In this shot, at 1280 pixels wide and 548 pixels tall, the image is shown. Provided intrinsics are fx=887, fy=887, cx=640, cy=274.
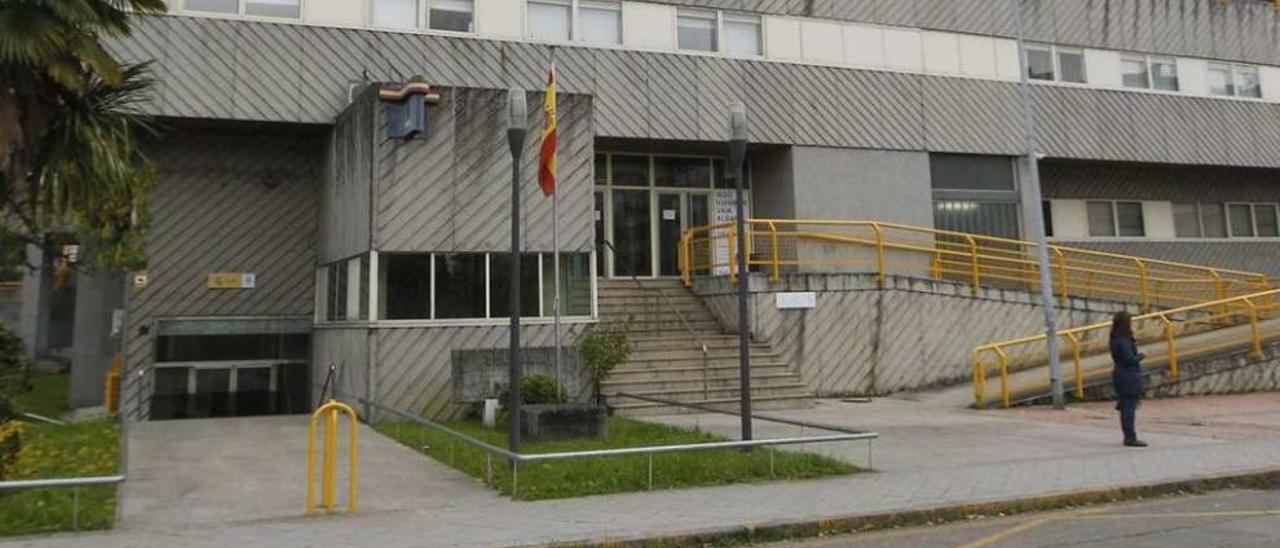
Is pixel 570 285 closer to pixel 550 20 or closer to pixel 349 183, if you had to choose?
pixel 349 183

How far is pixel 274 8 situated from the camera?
1805cm

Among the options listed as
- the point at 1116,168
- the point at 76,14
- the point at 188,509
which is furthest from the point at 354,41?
the point at 1116,168

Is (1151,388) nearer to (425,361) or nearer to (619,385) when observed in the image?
(619,385)

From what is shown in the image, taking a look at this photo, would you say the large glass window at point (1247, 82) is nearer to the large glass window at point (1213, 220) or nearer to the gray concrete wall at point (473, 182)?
the large glass window at point (1213, 220)

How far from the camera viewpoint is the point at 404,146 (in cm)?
1489

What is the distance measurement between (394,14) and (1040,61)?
685 inches

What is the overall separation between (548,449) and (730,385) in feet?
18.9

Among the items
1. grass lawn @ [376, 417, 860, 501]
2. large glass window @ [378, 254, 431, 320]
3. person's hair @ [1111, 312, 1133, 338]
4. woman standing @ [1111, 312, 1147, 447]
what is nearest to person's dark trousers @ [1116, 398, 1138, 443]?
woman standing @ [1111, 312, 1147, 447]

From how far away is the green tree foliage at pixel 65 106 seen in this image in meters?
9.20

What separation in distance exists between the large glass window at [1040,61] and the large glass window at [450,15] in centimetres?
1535

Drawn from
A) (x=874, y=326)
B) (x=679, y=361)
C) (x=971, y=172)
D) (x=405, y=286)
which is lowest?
(x=679, y=361)

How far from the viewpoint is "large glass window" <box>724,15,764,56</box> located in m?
21.5

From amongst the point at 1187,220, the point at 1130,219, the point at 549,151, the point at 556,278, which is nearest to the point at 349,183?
the point at 556,278

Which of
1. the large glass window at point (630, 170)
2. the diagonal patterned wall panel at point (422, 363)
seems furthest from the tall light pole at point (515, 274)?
the large glass window at point (630, 170)
